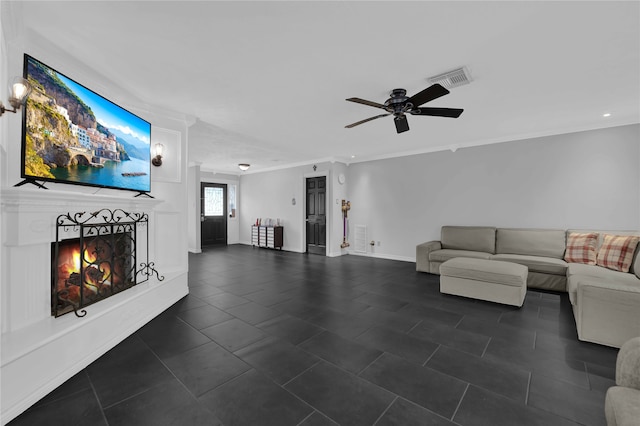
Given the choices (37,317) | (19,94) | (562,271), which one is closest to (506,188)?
(562,271)

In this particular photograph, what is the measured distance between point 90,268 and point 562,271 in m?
5.74

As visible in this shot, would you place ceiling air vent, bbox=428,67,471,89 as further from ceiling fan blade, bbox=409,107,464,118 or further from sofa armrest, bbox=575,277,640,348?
sofa armrest, bbox=575,277,640,348

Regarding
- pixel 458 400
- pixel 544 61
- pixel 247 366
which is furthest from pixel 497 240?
pixel 247 366

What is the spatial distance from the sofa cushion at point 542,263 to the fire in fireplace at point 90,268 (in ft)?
17.3

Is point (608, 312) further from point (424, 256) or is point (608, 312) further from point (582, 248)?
point (424, 256)

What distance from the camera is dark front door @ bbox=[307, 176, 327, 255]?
732 cm

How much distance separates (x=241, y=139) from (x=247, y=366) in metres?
4.11

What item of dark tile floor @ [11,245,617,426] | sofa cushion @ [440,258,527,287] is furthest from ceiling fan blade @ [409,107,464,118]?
dark tile floor @ [11,245,617,426]

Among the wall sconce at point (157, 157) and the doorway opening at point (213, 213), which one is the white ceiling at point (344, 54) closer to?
the wall sconce at point (157, 157)

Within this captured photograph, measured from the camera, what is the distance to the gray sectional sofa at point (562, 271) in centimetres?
236

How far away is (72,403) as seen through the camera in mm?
1671

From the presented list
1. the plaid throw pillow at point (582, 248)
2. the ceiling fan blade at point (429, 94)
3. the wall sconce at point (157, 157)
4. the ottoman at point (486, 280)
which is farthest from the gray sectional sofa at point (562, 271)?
the wall sconce at point (157, 157)

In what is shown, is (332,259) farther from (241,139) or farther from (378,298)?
(241,139)

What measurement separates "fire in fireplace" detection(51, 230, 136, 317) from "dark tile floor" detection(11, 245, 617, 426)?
0.52 meters
